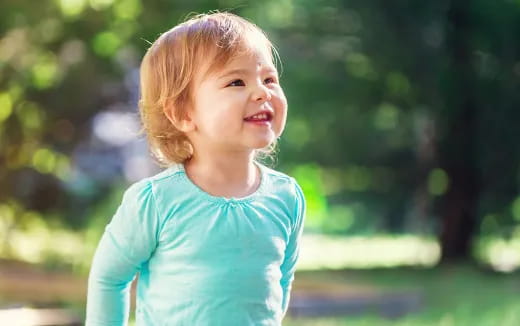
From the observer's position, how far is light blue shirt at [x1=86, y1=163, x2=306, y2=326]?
188 cm

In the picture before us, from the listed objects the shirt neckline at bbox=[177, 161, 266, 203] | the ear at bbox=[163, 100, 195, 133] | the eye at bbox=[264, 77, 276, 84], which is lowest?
the shirt neckline at bbox=[177, 161, 266, 203]

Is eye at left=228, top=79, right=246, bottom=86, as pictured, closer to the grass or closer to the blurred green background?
the grass

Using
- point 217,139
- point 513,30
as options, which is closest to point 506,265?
point 513,30

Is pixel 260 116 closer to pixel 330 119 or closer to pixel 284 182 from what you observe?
pixel 284 182

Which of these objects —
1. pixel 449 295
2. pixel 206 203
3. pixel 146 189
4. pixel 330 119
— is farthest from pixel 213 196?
pixel 330 119

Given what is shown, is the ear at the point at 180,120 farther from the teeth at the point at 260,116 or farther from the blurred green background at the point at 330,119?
the blurred green background at the point at 330,119

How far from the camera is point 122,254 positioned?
6.36 ft

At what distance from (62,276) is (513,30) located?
4.51 m

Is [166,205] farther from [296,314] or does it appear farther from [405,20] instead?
[405,20]

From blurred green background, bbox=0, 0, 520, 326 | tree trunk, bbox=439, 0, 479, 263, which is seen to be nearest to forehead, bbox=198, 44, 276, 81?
blurred green background, bbox=0, 0, 520, 326

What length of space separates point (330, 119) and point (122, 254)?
308 inches

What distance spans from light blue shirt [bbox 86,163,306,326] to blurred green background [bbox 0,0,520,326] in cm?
639

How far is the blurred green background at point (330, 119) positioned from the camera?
9195 millimetres

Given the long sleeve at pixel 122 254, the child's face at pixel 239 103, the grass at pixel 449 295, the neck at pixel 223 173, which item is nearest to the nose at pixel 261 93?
the child's face at pixel 239 103
